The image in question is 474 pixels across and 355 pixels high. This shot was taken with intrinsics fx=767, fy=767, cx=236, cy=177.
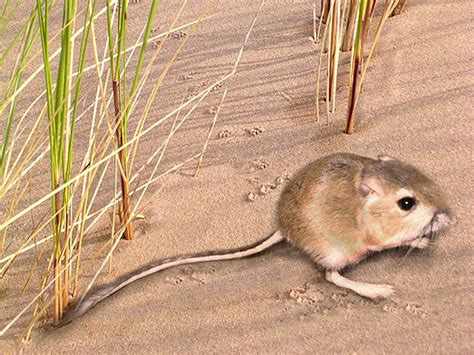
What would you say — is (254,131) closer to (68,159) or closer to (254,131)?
(254,131)

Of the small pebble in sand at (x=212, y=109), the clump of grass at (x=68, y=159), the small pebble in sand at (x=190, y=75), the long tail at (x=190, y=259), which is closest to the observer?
the clump of grass at (x=68, y=159)

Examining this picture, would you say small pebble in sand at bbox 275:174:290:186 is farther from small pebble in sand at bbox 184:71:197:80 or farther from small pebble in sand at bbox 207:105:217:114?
small pebble in sand at bbox 184:71:197:80

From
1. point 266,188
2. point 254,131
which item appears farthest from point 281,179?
point 254,131

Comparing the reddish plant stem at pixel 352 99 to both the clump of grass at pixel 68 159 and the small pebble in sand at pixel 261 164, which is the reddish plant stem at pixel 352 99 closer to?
the small pebble in sand at pixel 261 164

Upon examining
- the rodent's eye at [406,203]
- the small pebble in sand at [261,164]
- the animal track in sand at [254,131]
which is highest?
the animal track in sand at [254,131]

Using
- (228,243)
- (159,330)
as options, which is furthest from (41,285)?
(228,243)

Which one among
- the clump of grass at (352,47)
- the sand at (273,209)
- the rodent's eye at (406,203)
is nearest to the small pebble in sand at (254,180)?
the sand at (273,209)

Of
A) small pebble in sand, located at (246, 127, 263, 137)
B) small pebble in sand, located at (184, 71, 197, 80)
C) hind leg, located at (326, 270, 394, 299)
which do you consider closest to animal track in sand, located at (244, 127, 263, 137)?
small pebble in sand, located at (246, 127, 263, 137)
